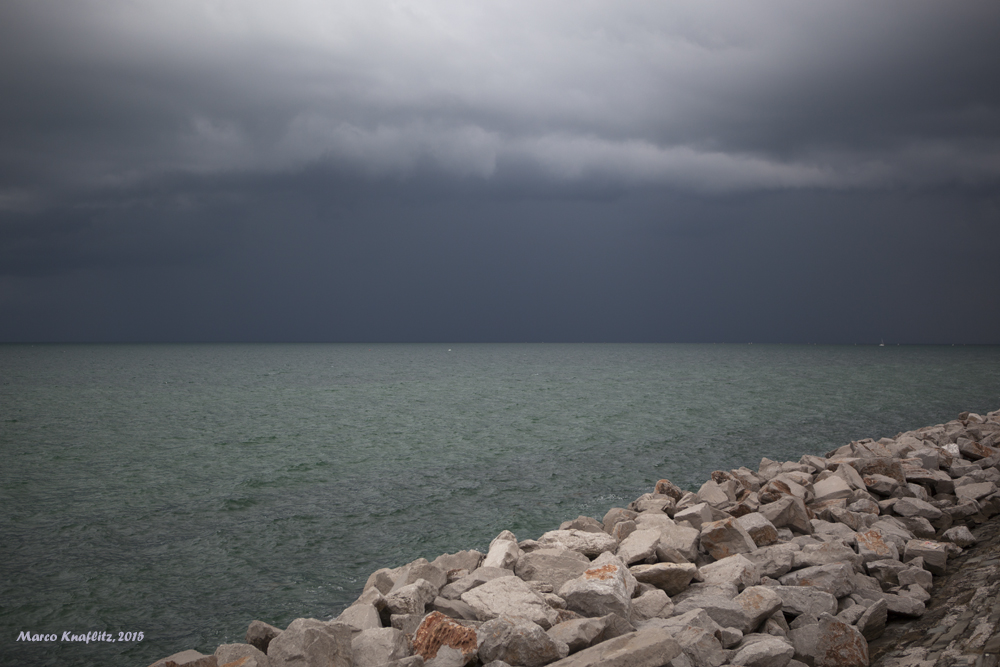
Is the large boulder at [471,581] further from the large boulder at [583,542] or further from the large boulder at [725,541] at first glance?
the large boulder at [725,541]

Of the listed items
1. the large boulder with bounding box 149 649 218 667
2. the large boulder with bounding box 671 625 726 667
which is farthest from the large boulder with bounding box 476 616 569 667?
the large boulder with bounding box 149 649 218 667

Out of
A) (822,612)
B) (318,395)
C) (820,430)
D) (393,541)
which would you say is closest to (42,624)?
(393,541)

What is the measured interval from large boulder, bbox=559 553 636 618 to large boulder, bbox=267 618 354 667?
2019 millimetres

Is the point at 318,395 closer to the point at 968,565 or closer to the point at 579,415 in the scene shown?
the point at 579,415

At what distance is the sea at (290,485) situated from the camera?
8352 mm

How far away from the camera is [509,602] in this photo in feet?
18.6

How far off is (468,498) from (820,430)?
56.2ft

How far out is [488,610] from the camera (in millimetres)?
5645

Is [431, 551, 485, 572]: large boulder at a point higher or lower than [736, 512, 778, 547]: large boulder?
lower

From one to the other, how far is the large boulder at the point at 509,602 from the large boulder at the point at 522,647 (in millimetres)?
457

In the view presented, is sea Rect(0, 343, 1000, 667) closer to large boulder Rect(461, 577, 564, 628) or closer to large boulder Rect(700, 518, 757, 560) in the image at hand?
large boulder Rect(461, 577, 564, 628)

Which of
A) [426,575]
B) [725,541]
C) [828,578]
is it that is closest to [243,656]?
[426,575]

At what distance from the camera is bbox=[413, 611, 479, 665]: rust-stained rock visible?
195 inches

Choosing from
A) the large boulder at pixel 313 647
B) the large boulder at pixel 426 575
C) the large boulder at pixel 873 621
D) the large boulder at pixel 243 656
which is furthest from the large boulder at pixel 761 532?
the large boulder at pixel 243 656
